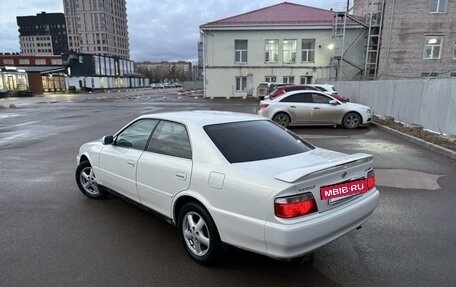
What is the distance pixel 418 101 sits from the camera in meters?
11.4

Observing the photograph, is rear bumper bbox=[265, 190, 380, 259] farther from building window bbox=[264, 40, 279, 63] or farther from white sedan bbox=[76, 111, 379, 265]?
building window bbox=[264, 40, 279, 63]

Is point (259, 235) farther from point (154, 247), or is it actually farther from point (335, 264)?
point (154, 247)

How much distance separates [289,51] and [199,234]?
106ft

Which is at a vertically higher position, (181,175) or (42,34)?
(42,34)

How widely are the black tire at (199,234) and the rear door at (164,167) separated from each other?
231 millimetres

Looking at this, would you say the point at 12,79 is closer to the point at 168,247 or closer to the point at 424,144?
the point at 424,144

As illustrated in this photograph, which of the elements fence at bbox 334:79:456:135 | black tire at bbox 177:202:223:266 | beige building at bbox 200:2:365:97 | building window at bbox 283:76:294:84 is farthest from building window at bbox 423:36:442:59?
black tire at bbox 177:202:223:266

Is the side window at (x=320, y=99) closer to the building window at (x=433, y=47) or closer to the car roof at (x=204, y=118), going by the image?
the car roof at (x=204, y=118)

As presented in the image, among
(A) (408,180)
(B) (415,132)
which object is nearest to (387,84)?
(B) (415,132)

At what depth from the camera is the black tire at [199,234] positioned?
10.5ft

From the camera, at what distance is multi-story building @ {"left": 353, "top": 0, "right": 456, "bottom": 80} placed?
2897 centimetres

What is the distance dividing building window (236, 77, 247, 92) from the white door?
99.7 feet

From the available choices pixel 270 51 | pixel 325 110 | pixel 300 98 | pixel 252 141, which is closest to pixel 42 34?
pixel 270 51

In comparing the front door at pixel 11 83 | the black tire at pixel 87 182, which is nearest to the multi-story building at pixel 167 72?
the front door at pixel 11 83
